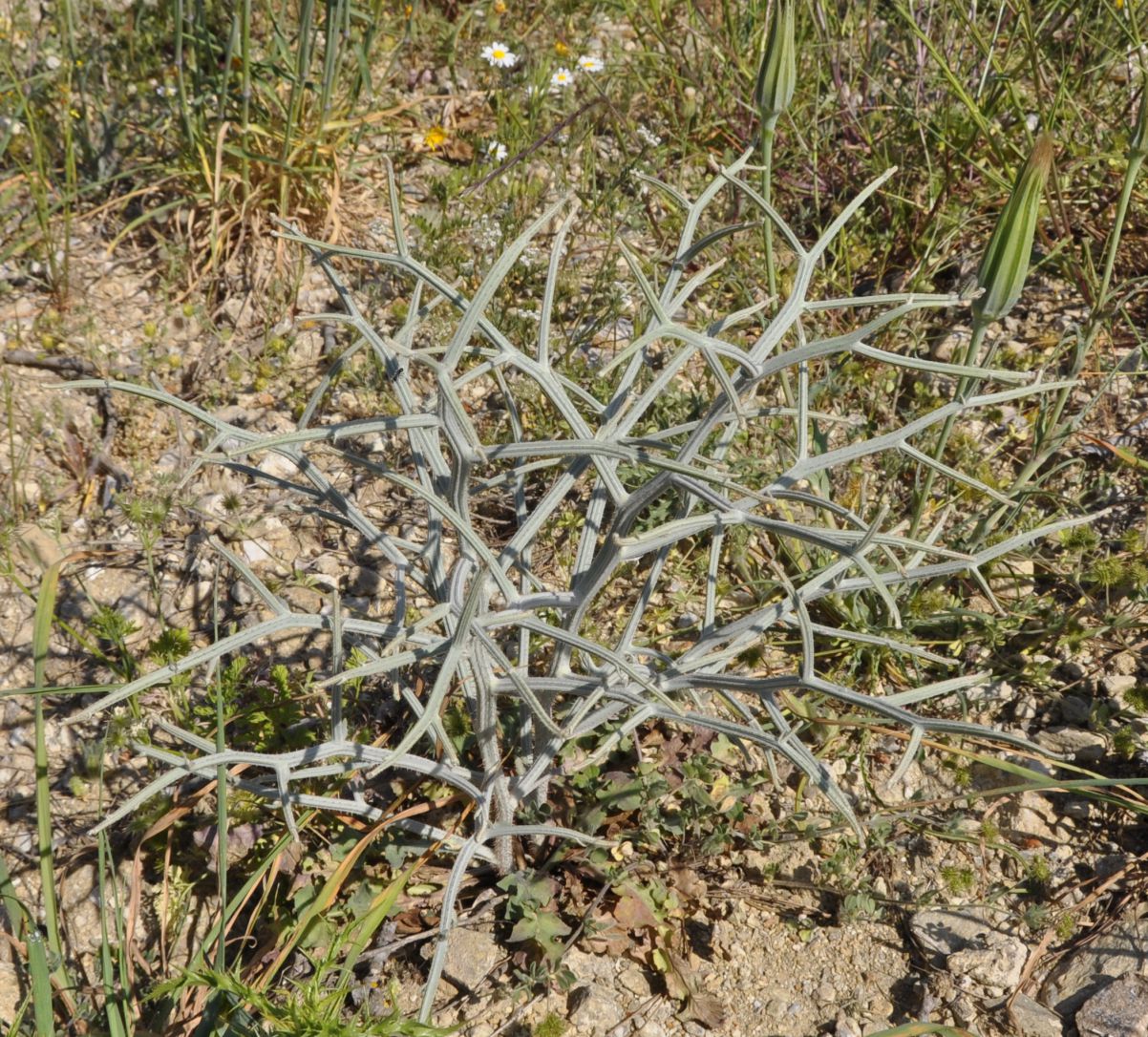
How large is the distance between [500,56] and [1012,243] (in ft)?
6.88

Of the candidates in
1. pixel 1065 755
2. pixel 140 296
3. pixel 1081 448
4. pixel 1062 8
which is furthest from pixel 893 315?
pixel 1062 8

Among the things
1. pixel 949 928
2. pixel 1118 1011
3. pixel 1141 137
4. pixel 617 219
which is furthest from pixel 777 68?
pixel 1118 1011

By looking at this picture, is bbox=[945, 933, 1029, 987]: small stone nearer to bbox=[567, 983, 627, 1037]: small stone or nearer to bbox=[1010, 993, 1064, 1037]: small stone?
bbox=[1010, 993, 1064, 1037]: small stone

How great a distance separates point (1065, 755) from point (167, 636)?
67.6 inches

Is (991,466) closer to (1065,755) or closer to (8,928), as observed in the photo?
(1065,755)

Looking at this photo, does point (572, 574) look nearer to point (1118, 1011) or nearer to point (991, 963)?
point (991, 963)

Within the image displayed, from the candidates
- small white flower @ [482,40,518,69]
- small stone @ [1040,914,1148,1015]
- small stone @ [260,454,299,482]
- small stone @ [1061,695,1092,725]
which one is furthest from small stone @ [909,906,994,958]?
small white flower @ [482,40,518,69]

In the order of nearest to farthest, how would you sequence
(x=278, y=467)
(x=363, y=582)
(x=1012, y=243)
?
(x=1012, y=243), (x=363, y=582), (x=278, y=467)

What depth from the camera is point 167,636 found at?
6.14 feet

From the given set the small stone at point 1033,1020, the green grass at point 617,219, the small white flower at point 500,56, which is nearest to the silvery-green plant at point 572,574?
the green grass at point 617,219

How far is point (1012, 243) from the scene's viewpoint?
1363mm

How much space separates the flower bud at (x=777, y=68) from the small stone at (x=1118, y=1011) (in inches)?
59.2

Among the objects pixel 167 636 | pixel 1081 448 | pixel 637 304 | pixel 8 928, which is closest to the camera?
pixel 8 928

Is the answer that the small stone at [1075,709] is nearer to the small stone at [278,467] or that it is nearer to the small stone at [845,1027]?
the small stone at [845,1027]
